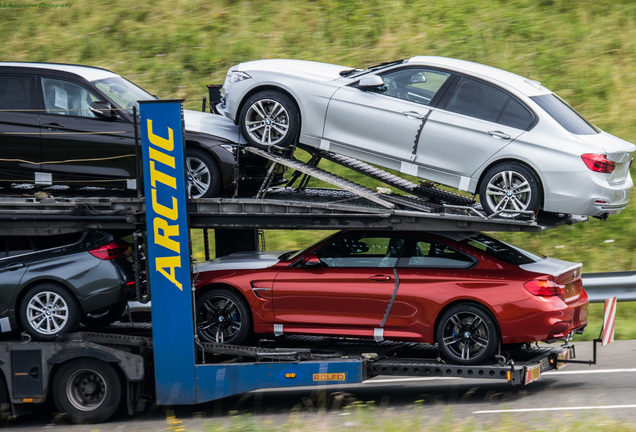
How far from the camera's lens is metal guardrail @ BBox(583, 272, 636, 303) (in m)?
10.4

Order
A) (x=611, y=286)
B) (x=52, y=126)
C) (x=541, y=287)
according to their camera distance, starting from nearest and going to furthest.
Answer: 1. (x=541, y=287)
2. (x=52, y=126)
3. (x=611, y=286)

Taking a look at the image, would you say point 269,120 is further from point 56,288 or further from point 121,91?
point 56,288

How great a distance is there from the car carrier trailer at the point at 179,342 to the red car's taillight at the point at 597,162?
0.68 m

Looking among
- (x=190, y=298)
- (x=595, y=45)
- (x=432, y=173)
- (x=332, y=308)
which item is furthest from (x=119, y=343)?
(x=595, y=45)

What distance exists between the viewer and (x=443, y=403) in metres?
8.16

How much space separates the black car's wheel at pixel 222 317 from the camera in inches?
327

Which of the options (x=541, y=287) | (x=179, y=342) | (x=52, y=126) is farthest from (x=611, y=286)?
(x=52, y=126)

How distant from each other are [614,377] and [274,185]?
4271mm

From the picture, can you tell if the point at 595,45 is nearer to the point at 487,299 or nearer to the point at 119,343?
the point at 487,299

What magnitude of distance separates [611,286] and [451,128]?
4091 mm

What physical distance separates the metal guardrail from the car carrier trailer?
2.48 meters

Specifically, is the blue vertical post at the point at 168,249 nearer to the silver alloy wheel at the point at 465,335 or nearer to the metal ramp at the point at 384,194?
the metal ramp at the point at 384,194

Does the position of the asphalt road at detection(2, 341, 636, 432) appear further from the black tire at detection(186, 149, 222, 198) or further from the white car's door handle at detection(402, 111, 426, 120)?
the white car's door handle at detection(402, 111, 426, 120)

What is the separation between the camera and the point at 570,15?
15398 mm
